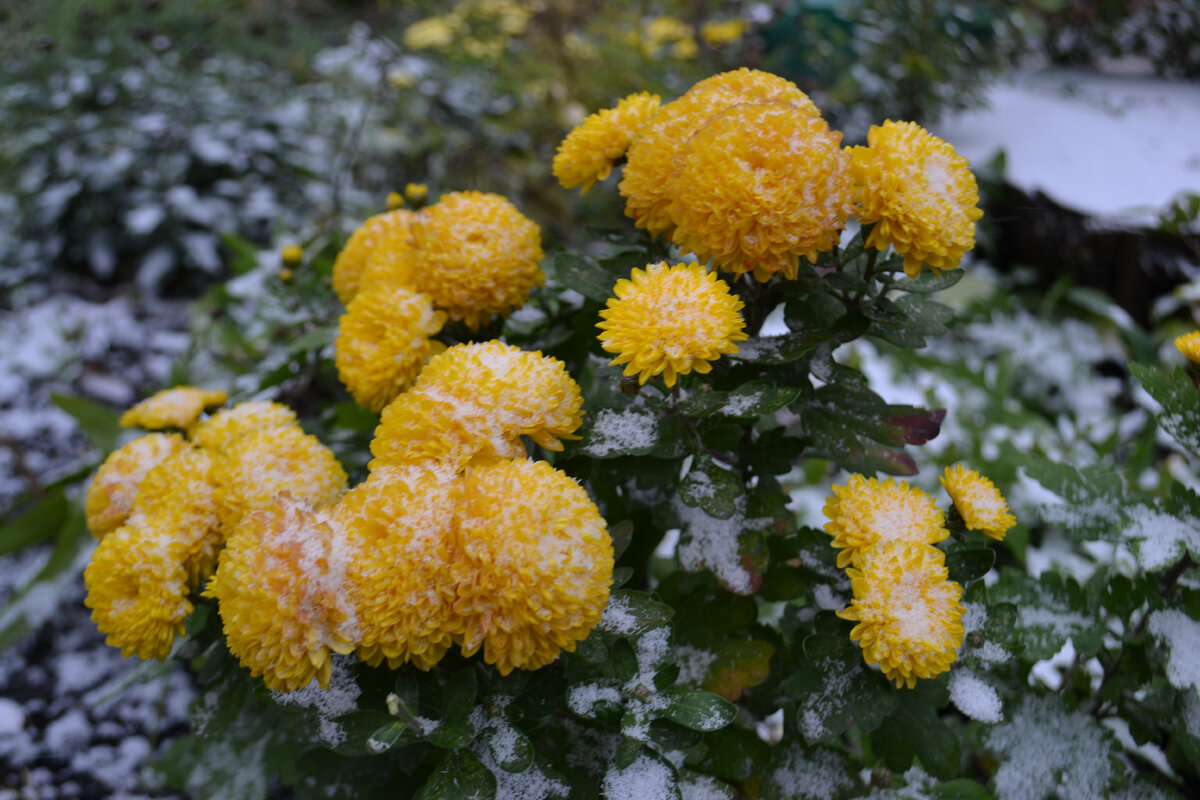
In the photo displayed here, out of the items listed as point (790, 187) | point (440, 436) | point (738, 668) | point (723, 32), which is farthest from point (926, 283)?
point (723, 32)

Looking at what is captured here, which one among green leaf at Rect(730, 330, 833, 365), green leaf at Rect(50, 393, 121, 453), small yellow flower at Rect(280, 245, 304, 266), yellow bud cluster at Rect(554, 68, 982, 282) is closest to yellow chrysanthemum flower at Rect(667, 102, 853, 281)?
yellow bud cluster at Rect(554, 68, 982, 282)

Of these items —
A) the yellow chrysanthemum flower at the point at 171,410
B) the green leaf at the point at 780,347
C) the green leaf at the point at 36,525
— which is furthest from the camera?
the green leaf at the point at 36,525

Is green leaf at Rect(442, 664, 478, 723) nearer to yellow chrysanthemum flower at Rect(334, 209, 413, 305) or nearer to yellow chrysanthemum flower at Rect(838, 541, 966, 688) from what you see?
yellow chrysanthemum flower at Rect(838, 541, 966, 688)

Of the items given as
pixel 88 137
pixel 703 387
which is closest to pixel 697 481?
pixel 703 387

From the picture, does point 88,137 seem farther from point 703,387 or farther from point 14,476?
point 703,387

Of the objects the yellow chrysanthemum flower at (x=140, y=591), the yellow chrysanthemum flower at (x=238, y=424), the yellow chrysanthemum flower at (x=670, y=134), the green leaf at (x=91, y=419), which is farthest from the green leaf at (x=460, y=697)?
the green leaf at (x=91, y=419)

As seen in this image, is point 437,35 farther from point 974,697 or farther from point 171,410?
point 974,697

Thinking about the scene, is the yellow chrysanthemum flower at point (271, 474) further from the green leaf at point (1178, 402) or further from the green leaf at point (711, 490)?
the green leaf at point (1178, 402)
